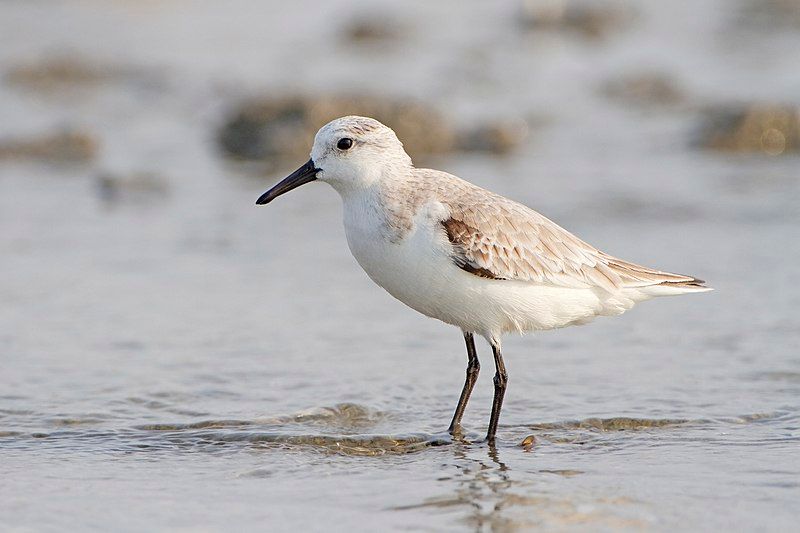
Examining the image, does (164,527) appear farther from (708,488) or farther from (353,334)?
(353,334)

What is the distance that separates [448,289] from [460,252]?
0.77 ft

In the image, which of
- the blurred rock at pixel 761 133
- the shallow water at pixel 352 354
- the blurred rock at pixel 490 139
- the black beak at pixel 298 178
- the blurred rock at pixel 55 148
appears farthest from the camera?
the blurred rock at pixel 490 139

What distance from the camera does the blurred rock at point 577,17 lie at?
88.3 feet

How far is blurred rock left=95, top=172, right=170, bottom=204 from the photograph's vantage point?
47.4 ft

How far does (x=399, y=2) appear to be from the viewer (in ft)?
97.9

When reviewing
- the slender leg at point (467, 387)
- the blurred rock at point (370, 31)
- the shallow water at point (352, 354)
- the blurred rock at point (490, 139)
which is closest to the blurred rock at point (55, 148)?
the shallow water at point (352, 354)

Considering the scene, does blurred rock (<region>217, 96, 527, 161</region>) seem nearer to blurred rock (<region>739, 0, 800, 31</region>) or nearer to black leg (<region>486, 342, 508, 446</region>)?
black leg (<region>486, 342, 508, 446</region>)

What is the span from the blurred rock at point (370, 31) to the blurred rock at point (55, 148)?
9808 millimetres

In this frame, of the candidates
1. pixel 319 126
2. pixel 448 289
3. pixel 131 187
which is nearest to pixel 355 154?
pixel 448 289

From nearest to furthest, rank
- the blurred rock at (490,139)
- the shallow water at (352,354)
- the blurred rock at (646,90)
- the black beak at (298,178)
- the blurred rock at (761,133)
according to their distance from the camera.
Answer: the shallow water at (352,354)
the black beak at (298,178)
the blurred rock at (761,133)
the blurred rock at (490,139)
the blurred rock at (646,90)

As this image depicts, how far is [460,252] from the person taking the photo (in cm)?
761

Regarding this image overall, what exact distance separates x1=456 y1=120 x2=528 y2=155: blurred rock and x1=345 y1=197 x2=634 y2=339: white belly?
28.3 ft

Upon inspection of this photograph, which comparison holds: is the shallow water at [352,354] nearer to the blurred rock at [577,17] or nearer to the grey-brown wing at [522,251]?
the grey-brown wing at [522,251]

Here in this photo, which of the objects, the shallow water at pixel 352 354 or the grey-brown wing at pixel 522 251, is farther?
the grey-brown wing at pixel 522 251
